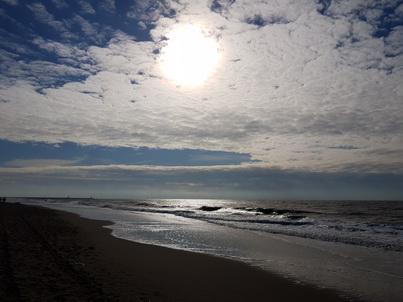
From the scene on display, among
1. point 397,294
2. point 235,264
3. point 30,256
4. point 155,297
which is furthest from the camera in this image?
point 235,264

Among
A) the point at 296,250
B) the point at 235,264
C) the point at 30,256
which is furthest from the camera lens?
the point at 296,250

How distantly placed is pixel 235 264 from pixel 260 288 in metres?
2.89

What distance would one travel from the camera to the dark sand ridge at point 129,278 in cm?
723

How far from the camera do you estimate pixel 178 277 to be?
953 centimetres

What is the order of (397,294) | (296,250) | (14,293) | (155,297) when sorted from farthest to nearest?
(296,250) → (397,294) → (155,297) → (14,293)

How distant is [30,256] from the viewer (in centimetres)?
1050

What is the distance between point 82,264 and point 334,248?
41.2 feet

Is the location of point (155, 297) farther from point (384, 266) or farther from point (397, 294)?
point (384, 266)

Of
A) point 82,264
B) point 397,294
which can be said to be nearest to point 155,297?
point 82,264

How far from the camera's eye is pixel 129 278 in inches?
348

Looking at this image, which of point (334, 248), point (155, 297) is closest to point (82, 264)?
point (155, 297)

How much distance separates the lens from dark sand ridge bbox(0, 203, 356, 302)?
23.7ft

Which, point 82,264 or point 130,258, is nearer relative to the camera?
point 82,264

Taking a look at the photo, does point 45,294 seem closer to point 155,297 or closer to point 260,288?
point 155,297
